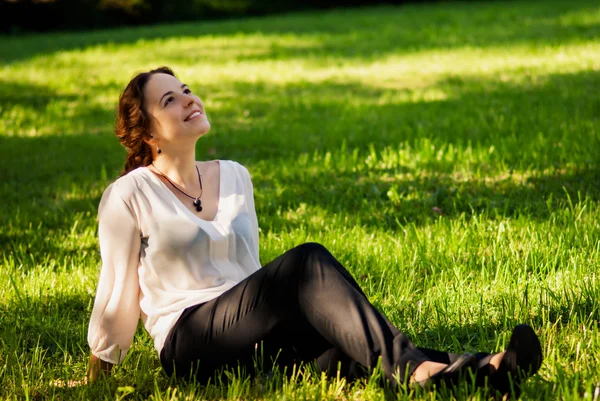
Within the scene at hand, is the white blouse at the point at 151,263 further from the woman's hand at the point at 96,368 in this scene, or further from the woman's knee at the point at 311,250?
the woman's knee at the point at 311,250

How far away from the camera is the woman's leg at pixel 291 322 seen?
9.13ft

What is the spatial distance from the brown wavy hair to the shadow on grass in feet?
35.6

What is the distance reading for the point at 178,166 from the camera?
11.9 feet

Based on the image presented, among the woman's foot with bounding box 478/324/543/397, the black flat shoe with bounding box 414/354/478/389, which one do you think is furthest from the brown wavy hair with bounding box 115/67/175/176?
the woman's foot with bounding box 478/324/543/397

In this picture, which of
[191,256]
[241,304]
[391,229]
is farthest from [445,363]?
[391,229]

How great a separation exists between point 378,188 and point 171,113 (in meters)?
2.86

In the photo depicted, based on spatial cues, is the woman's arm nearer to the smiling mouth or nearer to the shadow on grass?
the smiling mouth

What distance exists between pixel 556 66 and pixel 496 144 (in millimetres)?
4682

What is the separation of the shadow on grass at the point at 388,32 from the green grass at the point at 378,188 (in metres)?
0.24

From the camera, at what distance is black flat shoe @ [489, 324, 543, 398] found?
2559mm

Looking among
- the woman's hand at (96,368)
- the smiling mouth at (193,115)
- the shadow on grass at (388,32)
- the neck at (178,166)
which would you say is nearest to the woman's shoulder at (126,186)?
the neck at (178,166)

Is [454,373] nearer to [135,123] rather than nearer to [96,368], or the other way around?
[96,368]

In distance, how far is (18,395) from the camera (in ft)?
10.3

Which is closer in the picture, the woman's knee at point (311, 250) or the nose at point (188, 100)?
the woman's knee at point (311, 250)
